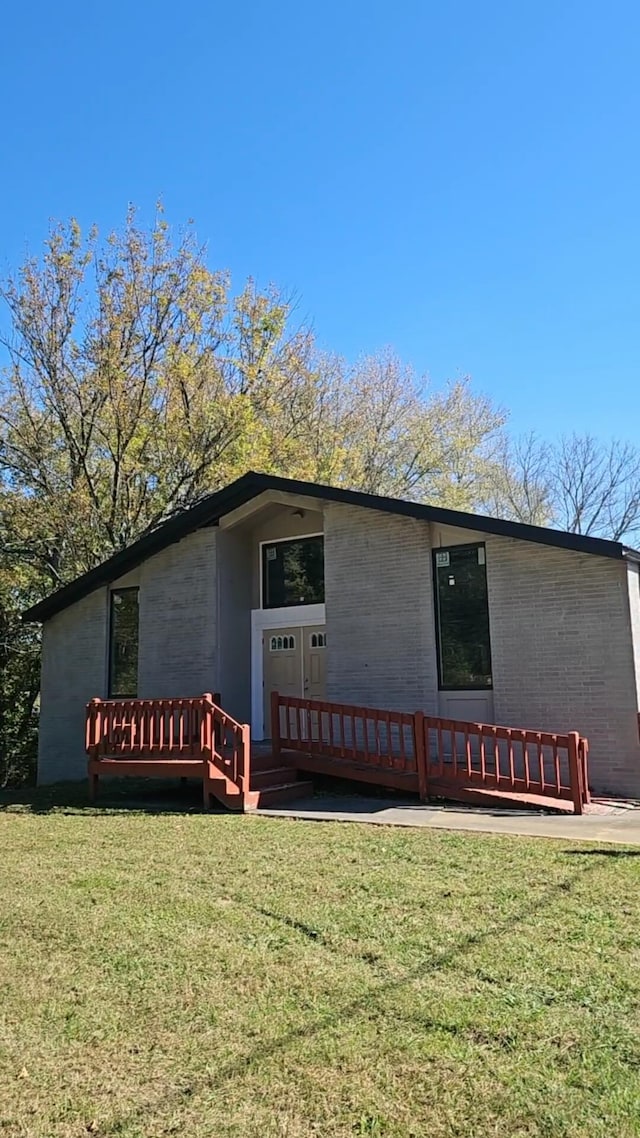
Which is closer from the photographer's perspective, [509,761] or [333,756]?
[509,761]

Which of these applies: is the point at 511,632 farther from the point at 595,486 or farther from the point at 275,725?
the point at 595,486

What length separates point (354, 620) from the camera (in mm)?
12484

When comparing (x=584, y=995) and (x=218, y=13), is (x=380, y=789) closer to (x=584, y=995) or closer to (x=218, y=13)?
(x=584, y=995)

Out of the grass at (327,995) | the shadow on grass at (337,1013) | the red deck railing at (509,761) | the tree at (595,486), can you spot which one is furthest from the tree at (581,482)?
the shadow on grass at (337,1013)

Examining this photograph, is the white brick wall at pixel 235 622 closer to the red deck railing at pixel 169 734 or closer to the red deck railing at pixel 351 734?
the red deck railing at pixel 351 734

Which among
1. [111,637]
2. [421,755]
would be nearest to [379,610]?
[421,755]

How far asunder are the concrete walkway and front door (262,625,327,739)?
3.14 m

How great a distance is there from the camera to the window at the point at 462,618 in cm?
1122

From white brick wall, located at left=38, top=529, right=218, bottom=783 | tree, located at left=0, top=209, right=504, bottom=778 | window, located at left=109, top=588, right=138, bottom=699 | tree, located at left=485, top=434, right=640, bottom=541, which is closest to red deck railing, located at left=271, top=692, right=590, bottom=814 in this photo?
white brick wall, located at left=38, top=529, right=218, bottom=783

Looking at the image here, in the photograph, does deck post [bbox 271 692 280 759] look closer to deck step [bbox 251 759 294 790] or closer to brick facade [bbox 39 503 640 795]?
deck step [bbox 251 759 294 790]

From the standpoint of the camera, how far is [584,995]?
12.6ft

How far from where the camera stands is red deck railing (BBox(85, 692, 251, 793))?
33.4ft

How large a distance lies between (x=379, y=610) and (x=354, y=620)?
1.62 feet

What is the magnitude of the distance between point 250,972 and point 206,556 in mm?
→ 10256
